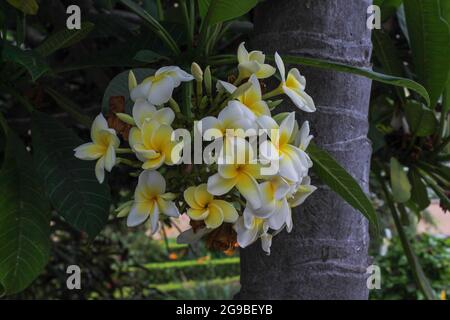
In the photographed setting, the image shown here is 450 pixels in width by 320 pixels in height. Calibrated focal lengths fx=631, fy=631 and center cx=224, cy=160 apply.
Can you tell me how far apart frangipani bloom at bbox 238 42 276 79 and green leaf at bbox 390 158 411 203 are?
1.94 ft

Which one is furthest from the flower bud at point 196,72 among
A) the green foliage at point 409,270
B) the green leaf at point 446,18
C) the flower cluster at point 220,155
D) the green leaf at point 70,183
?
the green foliage at point 409,270

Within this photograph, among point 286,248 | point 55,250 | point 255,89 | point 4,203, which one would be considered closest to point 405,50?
point 286,248

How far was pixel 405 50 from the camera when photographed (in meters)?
1.43

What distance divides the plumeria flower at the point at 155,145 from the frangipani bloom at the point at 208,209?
2.0 inches

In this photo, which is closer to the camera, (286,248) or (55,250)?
(286,248)

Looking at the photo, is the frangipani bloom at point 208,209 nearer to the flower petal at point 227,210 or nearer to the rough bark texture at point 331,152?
the flower petal at point 227,210

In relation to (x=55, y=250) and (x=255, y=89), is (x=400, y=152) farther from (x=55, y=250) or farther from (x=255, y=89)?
(x=55, y=250)

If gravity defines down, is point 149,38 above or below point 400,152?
above

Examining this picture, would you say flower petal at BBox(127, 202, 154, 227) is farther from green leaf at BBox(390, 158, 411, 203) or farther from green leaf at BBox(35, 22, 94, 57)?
green leaf at BBox(390, 158, 411, 203)

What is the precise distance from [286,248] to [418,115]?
18.8 inches

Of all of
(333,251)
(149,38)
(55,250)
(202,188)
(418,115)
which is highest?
(149,38)

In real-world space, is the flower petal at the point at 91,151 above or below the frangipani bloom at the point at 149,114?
below

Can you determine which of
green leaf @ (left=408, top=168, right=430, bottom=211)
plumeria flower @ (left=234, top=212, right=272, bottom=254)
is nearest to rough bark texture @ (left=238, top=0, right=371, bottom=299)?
plumeria flower @ (left=234, top=212, right=272, bottom=254)

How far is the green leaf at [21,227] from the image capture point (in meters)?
0.81
